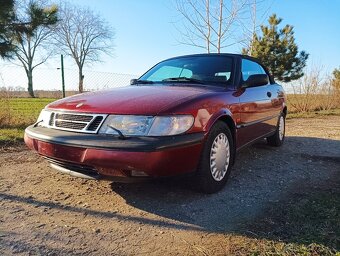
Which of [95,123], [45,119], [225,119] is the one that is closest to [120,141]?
[95,123]

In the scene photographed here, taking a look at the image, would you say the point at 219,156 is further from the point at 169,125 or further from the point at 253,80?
the point at 253,80

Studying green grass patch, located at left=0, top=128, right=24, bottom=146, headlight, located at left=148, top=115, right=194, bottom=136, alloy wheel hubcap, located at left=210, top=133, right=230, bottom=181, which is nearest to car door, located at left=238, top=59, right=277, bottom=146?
alloy wheel hubcap, located at left=210, top=133, right=230, bottom=181

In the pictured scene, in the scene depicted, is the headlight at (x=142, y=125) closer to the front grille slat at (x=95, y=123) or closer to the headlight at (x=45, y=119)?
the front grille slat at (x=95, y=123)

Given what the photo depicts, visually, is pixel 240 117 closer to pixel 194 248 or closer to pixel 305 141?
pixel 194 248

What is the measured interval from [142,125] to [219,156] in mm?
1002

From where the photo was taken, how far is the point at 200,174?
321 centimetres

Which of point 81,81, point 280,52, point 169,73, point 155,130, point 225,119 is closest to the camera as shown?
point 155,130

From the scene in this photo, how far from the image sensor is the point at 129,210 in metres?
3.06

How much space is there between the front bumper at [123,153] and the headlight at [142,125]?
2.3 inches

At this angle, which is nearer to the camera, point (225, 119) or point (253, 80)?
point (225, 119)

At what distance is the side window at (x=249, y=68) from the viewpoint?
4.43m

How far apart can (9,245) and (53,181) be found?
144 cm

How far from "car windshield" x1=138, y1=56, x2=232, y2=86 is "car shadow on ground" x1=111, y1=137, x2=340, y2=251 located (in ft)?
3.91

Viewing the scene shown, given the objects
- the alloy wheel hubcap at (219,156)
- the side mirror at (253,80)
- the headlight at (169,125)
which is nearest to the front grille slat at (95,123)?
the headlight at (169,125)
